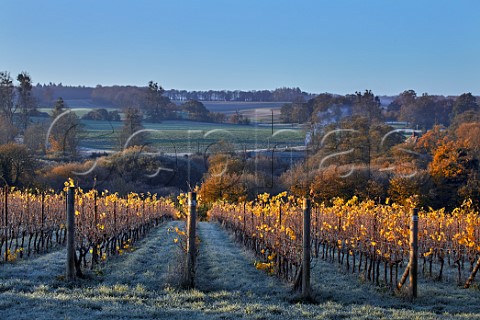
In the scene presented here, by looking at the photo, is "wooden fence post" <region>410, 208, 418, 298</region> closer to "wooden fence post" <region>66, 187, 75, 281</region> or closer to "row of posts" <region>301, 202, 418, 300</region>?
"row of posts" <region>301, 202, 418, 300</region>

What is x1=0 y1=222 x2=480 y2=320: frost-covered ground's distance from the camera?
631 cm

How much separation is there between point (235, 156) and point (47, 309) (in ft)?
122

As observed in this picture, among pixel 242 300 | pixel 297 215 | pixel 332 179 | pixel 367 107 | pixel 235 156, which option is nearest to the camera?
pixel 242 300

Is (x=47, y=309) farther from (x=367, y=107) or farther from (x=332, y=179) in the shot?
(x=367, y=107)

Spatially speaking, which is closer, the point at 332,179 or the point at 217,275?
the point at 217,275

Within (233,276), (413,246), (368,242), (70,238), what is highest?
(413,246)

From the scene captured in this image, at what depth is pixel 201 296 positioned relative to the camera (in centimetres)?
730

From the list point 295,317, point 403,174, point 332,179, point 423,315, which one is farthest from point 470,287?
point 403,174

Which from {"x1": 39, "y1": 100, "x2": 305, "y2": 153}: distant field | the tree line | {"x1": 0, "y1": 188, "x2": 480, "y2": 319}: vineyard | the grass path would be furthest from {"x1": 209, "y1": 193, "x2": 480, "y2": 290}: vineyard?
{"x1": 39, "y1": 100, "x2": 305, "y2": 153}: distant field

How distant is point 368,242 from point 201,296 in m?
3.57

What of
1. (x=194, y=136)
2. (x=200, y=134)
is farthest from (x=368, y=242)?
(x=200, y=134)

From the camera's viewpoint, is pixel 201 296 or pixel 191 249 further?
pixel 191 249

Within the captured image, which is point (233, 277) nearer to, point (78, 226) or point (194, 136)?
point (78, 226)

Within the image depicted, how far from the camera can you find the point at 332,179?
1390 inches
